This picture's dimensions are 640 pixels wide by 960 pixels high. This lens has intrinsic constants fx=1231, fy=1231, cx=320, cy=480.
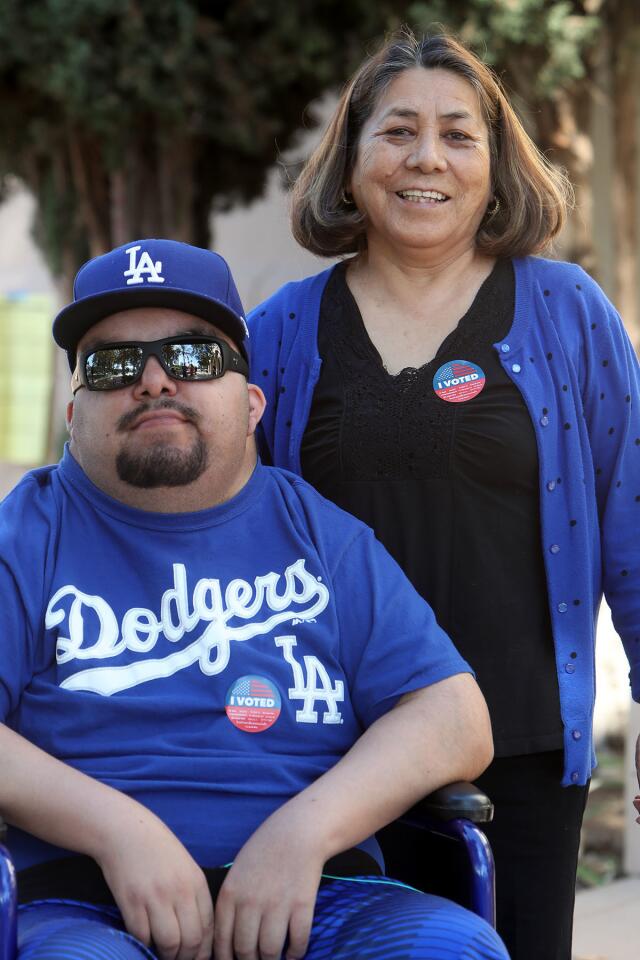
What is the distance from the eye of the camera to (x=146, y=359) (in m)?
2.06

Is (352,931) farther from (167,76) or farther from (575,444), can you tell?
(167,76)

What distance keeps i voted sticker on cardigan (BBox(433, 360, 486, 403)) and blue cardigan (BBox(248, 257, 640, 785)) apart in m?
0.06

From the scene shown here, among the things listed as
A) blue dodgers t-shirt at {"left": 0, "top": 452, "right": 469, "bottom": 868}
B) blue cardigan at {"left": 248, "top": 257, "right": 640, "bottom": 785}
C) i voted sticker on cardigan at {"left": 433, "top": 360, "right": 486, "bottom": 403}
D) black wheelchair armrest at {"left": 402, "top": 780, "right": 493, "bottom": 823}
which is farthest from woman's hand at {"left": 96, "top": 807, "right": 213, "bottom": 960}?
i voted sticker on cardigan at {"left": 433, "top": 360, "right": 486, "bottom": 403}

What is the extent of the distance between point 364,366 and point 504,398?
0.91 ft

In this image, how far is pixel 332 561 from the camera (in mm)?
2098

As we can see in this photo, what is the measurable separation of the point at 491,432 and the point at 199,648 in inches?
28.2

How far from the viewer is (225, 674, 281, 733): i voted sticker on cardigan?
1.94m

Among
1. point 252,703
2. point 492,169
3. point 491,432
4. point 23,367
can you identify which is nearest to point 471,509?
point 491,432

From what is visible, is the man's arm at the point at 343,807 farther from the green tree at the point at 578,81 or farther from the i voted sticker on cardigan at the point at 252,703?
the green tree at the point at 578,81

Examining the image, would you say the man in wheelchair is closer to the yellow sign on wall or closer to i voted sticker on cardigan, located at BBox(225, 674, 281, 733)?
i voted sticker on cardigan, located at BBox(225, 674, 281, 733)

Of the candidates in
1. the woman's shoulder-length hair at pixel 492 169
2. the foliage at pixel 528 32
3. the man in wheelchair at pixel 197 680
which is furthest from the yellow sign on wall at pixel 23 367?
the man in wheelchair at pixel 197 680

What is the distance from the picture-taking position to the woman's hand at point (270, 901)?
175 cm

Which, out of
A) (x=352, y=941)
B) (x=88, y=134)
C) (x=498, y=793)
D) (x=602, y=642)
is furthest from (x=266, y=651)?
(x=88, y=134)

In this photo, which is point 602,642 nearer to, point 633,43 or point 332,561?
point 332,561
